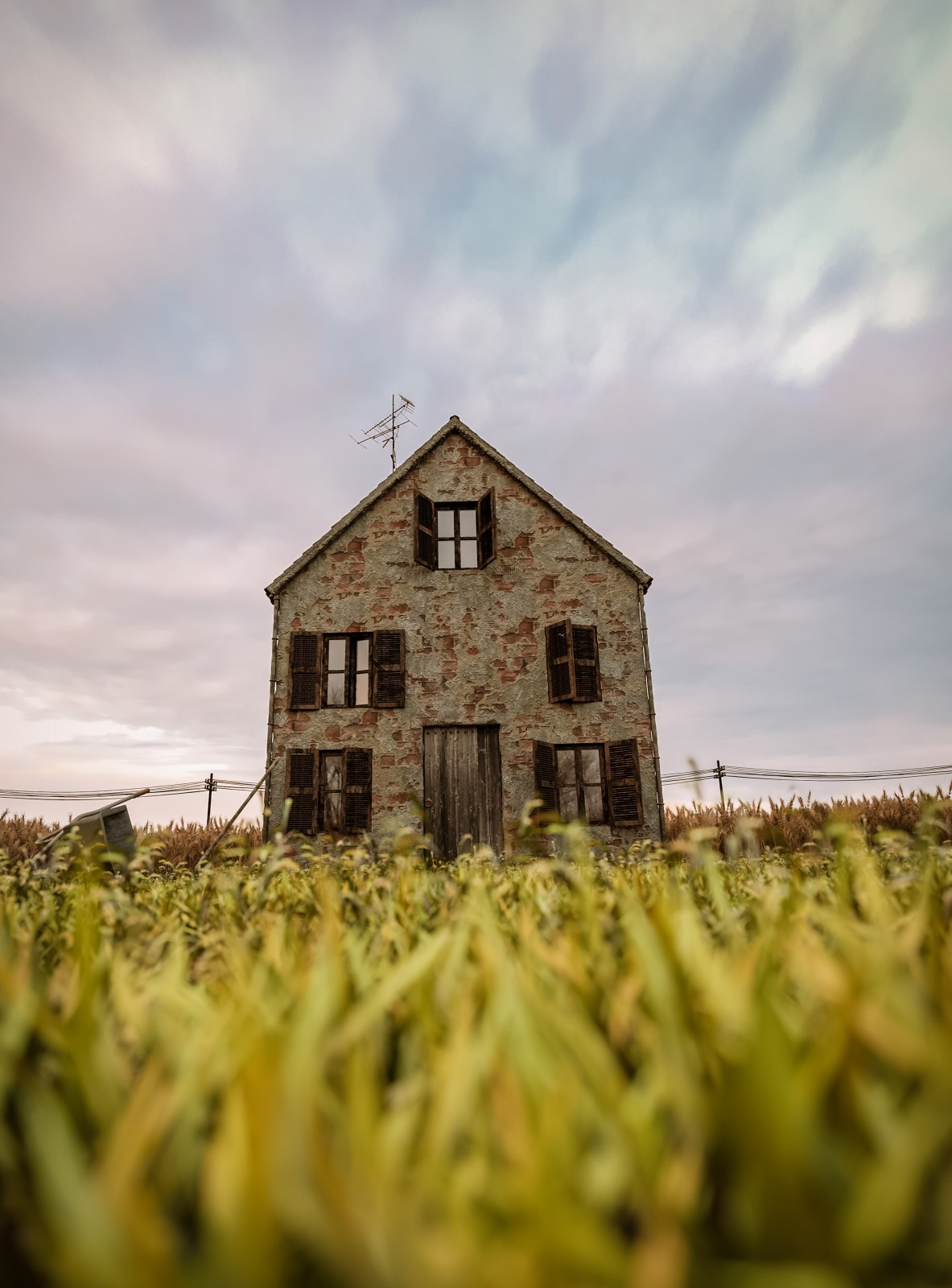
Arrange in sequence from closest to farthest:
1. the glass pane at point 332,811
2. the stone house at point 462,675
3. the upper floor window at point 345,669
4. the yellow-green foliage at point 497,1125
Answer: the yellow-green foliage at point 497,1125 → the glass pane at point 332,811 → the stone house at point 462,675 → the upper floor window at point 345,669

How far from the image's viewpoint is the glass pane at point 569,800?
1175 cm

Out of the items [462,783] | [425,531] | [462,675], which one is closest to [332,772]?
[462,783]

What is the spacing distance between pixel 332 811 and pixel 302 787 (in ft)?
2.23

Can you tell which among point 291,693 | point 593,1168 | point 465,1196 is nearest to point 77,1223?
point 465,1196

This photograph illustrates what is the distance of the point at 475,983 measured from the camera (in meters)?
1.00

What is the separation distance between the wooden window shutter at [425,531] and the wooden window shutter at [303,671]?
255 cm

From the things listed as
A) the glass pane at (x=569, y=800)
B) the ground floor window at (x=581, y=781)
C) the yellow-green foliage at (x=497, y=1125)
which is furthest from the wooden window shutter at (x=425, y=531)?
the yellow-green foliage at (x=497, y=1125)

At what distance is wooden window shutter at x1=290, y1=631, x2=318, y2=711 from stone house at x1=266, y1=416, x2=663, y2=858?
0.02m

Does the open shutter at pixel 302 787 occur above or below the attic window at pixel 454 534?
below

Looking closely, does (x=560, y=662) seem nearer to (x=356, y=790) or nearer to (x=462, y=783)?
A: (x=462, y=783)

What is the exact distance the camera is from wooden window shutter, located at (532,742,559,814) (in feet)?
37.9

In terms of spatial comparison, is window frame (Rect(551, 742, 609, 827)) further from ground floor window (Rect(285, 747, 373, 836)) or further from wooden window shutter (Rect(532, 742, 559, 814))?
ground floor window (Rect(285, 747, 373, 836))

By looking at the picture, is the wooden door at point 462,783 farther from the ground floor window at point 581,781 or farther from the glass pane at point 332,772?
the glass pane at point 332,772

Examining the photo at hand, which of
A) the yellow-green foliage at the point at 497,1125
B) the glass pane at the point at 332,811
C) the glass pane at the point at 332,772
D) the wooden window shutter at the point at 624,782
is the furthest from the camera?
the glass pane at the point at 332,772
